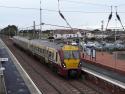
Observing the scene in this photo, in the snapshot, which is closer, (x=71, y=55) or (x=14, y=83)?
(x=14, y=83)

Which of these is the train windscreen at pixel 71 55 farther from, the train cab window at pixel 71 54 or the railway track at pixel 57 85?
the railway track at pixel 57 85

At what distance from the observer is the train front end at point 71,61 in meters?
32.5

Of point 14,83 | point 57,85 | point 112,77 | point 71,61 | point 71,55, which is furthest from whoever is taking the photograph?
point 71,55

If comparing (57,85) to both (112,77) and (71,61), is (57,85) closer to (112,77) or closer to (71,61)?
(71,61)

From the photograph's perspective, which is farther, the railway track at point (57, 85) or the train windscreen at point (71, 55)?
the train windscreen at point (71, 55)

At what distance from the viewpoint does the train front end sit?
3247cm

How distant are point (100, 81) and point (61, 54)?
4.74m

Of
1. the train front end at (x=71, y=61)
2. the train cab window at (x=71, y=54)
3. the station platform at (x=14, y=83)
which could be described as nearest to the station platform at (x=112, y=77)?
the train front end at (x=71, y=61)

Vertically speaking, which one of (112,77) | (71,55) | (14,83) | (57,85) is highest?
(71,55)

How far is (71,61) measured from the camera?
3275 centimetres

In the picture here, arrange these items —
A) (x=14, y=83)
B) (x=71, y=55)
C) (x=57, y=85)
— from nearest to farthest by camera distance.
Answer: (x=14, y=83) → (x=57, y=85) → (x=71, y=55)

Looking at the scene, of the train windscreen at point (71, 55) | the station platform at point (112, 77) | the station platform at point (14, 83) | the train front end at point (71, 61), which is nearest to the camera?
the station platform at point (14, 83)

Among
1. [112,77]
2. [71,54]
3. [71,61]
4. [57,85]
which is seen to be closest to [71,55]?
[71,54]

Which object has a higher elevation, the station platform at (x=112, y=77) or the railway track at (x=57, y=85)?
the station platform at (x=112, y=77)
